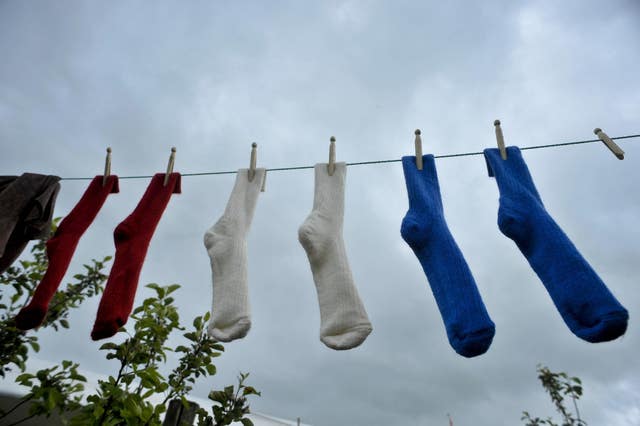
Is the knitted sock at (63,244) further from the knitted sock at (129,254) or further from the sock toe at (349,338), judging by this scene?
the sock toe at (349,338)

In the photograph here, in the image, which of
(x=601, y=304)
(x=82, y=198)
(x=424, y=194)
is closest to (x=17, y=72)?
(x=82, y=198)

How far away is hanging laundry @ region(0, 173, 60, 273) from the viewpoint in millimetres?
2711

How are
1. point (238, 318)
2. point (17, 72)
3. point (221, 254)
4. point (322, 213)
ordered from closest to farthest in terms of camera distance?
point (238, 318), point (221, 254), point (322, 213), point (17, 72)

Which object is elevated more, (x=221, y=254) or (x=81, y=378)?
(x=221, y=254)

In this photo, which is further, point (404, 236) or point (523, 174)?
point (523, 174)

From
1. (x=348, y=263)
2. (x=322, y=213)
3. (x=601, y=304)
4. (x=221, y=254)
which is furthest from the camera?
(x=322, y=213)

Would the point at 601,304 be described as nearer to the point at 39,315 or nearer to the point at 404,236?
the point at 404,236

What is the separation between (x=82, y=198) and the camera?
115 inches

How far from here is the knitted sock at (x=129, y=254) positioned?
204 centimetres

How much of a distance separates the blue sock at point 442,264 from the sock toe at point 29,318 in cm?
201

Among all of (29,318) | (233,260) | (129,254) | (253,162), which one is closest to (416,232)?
(233,260)

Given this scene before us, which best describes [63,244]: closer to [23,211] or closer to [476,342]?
[23,211]

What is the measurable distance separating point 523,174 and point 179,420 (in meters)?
2.29

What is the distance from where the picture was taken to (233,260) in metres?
2.20
